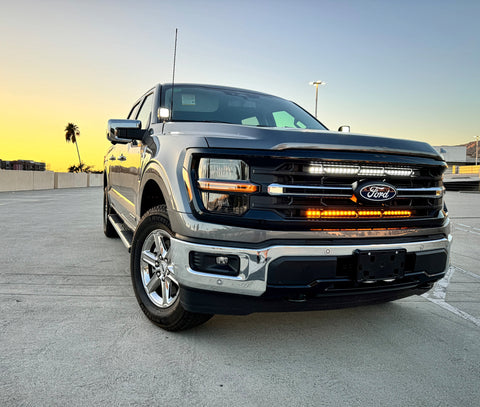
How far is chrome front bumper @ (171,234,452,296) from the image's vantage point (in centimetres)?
224

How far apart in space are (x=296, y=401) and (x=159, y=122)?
7.68 ft

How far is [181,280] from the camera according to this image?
2.37 metres

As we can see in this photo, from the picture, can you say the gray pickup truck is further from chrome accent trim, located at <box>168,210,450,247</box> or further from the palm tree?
the palm tree

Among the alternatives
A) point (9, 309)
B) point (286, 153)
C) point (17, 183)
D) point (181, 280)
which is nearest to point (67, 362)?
point (181, 280)

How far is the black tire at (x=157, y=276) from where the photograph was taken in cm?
262

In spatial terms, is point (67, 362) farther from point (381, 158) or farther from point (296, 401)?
point (381, 158)

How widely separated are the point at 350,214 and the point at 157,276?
4.43 feet

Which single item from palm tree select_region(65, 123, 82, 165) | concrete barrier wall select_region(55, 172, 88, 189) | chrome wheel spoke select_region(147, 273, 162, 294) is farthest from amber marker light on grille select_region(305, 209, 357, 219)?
palm tree select_region(65, 123, 82, 165)

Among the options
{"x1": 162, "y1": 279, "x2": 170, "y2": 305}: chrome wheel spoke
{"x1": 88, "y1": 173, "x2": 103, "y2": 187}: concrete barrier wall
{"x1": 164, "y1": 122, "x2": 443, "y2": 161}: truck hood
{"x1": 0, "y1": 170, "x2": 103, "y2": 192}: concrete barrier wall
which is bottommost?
{"x1": 88, "y1": 173, "x2": 103, "y2": 187}: concrete barrier wall

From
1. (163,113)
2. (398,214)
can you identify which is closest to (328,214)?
(398,214)

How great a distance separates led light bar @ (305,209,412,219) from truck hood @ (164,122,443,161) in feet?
1.18

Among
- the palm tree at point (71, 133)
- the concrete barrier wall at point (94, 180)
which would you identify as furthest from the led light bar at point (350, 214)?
the palm tree at point (71, 133)

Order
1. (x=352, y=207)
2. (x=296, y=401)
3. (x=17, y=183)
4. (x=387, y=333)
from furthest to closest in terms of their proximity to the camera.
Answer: (x=17, y=183) < (x=387, y=333) < (x=352, y=207) < (x=296, y=401)

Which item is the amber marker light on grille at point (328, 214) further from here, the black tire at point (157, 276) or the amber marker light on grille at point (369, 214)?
the black tire at point (157, 276)
